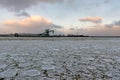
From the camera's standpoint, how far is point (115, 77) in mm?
5387

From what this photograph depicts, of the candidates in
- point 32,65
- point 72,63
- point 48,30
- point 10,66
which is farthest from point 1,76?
point 48,30

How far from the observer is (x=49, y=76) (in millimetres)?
5266

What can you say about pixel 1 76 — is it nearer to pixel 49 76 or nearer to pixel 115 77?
pixel 49 76

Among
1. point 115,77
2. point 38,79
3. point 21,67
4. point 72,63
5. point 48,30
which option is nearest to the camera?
point 38,79

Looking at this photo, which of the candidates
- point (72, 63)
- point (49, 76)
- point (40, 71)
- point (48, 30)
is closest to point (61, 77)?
point (49, 76)

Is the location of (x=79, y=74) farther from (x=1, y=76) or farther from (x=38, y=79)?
(x=1, y=76)

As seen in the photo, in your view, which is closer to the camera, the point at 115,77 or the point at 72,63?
the point at 115,77

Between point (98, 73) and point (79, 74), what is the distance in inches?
24.2

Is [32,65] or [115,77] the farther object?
[32,65]

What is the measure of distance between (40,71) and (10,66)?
113cm

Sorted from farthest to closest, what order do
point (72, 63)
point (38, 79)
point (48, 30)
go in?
point (48, 30)
point (72, 63)
point (38, 79)

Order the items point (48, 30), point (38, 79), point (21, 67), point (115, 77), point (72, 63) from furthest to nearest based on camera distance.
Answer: point (48, 30), point (72, 63), point (21, 67), point (115, 77), point (38, 79)

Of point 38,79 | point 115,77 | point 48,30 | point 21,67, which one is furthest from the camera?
point 48,30

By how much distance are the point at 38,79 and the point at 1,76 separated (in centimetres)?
107
